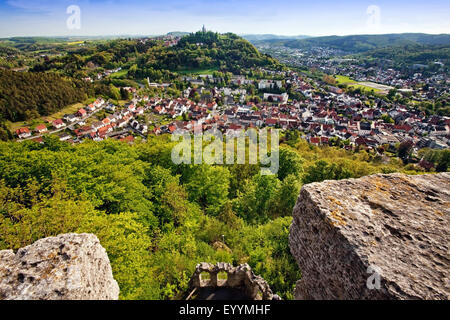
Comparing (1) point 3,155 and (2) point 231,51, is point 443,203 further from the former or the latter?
(2) point 231,51

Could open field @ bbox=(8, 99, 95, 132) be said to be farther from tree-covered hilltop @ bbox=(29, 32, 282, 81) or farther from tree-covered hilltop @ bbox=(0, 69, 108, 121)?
tree-covered hilltop @ bbox=(29, 32, 282, 81)

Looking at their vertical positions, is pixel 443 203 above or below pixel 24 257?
above

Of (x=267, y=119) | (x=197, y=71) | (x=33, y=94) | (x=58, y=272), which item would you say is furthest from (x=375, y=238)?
(x=197, y=71)

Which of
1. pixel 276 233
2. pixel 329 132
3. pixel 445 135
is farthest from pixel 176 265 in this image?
pixel 445 135

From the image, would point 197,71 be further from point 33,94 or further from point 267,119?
point 33,94

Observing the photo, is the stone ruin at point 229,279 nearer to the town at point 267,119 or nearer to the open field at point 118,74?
the town at point 267,119

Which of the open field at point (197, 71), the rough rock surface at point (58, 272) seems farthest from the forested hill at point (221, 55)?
the rough rock surface at point (58, 272)

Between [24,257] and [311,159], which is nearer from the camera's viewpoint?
[24,257]

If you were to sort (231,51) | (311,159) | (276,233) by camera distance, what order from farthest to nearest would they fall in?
(231,51), (311,159), (276,233)
